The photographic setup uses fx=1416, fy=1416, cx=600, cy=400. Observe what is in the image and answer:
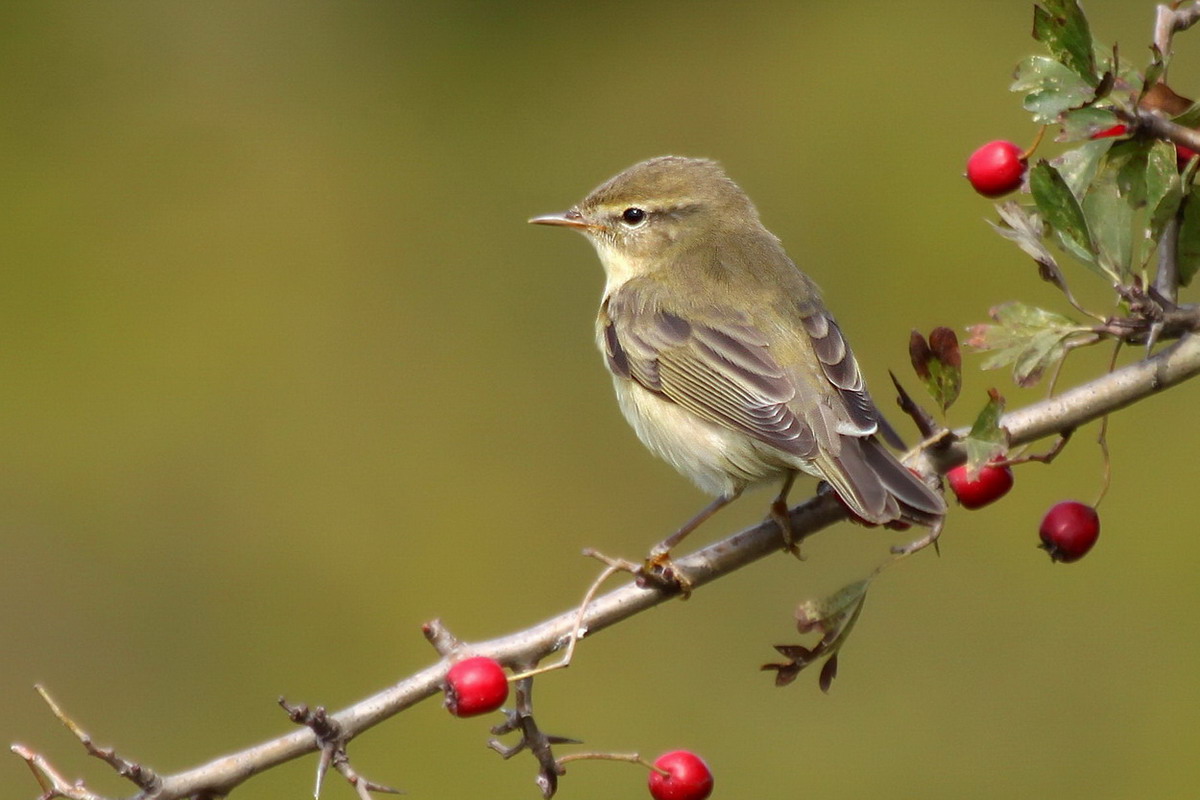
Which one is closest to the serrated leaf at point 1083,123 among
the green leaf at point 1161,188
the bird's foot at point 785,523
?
the green leaf at point 1161,188

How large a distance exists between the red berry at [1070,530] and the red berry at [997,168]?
0.72 metres

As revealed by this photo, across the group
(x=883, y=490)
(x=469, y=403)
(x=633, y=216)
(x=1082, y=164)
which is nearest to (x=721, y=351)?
(x=633, y=216)

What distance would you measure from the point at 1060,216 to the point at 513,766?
14.9 feet

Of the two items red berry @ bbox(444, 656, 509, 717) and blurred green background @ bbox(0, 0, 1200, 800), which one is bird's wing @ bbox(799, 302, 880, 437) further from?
blurred green background @ bbox(0, 0, 1200, 800)

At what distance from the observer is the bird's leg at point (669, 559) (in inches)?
115

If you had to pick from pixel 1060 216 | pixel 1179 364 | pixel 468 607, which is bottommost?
pixel 468 607

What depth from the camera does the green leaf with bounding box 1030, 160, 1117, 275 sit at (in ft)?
8.94

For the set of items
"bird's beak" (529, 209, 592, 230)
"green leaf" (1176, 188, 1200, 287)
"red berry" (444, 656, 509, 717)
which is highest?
"bird's beak" (529, 209, 592, 230)

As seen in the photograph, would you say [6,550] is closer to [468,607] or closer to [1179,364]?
[468,607]

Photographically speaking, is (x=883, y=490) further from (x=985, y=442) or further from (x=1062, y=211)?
(x=1062, y=211)

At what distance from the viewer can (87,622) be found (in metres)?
7.54

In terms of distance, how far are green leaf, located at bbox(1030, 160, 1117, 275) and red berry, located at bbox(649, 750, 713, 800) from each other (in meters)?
1.30

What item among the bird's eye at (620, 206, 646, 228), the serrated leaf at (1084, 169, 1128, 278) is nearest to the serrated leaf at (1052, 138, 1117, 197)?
the serrated leaf at (1084, 169, 1128, 278)

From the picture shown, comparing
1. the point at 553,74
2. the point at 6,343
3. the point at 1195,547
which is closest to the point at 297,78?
the point at 553,74
